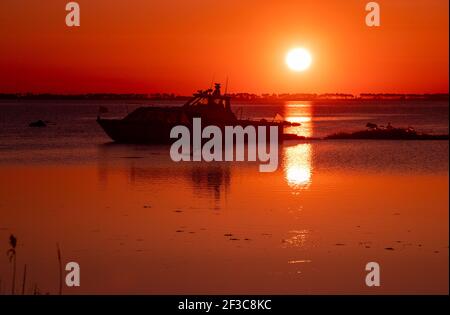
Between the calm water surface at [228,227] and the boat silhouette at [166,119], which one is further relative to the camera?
the boat silhouette at [166,119]

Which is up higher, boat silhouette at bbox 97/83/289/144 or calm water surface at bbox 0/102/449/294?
boat silhouette at bbox 97/83/289/144

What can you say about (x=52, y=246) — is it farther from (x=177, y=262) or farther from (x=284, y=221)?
(x=284, y=221)

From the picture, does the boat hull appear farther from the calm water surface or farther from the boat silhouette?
the calm water surface

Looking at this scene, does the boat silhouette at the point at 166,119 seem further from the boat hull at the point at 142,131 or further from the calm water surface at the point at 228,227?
the calm water surface at the point at 228,227

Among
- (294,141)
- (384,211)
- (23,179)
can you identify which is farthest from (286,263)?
(294,141)

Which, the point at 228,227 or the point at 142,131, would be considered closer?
the point at 228,227

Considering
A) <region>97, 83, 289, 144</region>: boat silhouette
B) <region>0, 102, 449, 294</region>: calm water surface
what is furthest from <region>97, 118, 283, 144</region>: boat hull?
<region>0, 102, 449, 294</region>: calm water surface

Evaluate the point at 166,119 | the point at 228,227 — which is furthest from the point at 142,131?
the point at 228,227

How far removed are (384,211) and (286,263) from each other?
23.2 feet

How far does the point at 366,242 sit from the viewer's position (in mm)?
17719

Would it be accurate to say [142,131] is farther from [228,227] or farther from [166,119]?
[228,227]

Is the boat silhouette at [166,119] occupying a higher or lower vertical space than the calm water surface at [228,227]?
higher

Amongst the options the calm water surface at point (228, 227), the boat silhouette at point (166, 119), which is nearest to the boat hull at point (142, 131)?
the boat silhouette at point (166, 119)

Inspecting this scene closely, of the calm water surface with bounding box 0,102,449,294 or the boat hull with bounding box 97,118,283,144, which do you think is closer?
the calm water surface with bounding box 0,102,449,294
